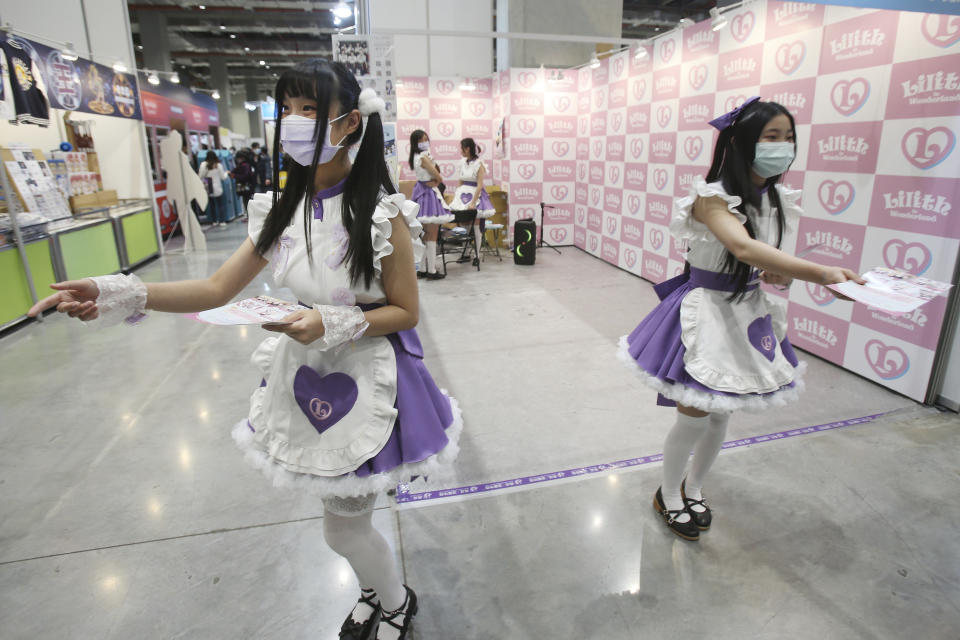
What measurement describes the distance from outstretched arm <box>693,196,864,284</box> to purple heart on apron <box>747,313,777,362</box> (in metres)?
0.27

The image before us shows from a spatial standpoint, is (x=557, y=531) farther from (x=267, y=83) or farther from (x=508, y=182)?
(x=267, y=83)

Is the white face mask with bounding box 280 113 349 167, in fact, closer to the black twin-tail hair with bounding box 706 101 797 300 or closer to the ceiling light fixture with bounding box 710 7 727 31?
the black twin-tail hair with bounding box 706 101 797 300

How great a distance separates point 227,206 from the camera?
11.5m

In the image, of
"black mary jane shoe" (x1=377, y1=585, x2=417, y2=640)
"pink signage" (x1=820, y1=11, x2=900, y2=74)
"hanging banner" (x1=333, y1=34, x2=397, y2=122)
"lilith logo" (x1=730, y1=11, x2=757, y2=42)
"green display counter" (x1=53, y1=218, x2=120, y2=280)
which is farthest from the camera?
"green display counter" (x1=53, y1=218, x2=120, y2=280)

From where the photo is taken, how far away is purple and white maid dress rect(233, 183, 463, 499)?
127cm

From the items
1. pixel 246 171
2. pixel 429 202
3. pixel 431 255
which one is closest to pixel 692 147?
pixel 429 202

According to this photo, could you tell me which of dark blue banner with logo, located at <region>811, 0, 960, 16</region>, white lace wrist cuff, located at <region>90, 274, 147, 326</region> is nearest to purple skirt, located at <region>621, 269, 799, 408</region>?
dark blue banner with logo, located at <region>811, 0, 960, 16</region>

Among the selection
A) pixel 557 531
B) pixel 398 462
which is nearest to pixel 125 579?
pixel 398 462

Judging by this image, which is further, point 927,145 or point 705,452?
point 927,145

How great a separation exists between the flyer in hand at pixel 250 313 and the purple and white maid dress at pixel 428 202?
5.15m

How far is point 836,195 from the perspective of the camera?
3662 millimetres

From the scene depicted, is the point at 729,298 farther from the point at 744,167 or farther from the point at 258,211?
the point at 258,211

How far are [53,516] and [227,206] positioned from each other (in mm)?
10390

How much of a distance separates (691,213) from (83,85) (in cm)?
699
